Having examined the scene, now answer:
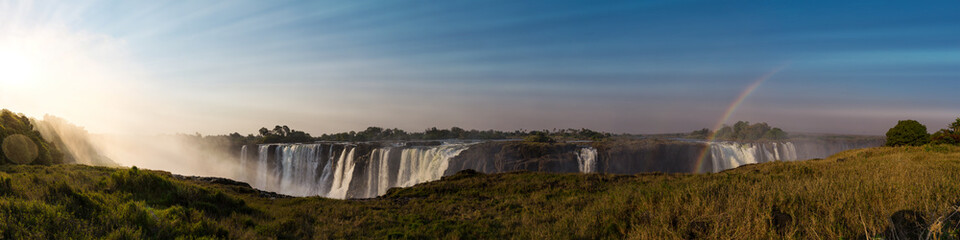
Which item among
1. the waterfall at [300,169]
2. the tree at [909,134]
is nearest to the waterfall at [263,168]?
the waterfall at [300,169]

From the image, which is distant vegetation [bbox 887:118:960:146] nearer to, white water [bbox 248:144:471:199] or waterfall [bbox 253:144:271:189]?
white water [bbox 248:144:471:199]

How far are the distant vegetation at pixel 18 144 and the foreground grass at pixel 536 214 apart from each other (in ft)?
44.2

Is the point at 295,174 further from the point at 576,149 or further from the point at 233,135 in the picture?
the point at 233,135

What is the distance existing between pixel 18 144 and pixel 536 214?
25.7m

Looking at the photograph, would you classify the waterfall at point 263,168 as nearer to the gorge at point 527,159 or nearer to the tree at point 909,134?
the gorge at point 527,159

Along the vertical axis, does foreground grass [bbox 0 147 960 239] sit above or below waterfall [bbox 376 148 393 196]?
above

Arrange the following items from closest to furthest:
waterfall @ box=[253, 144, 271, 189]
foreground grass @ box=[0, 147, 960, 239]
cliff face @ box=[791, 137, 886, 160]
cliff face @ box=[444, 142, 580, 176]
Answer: foreground grass @ box=[0, 147, 960, 239] → cliff face @ box=[444, 142, 580, 176] → cliff face @ box=[791, 137, 886, 160] → waterfall @ box=[253, 144, 271, 189]

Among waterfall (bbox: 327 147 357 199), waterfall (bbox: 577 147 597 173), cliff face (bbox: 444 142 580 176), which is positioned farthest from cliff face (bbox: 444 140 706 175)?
waterfall (bbox: 327 147 357 199)

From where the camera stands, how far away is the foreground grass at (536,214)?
534cm


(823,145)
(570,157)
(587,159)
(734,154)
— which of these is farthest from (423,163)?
(823,145)

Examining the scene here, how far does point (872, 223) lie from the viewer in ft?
16.0

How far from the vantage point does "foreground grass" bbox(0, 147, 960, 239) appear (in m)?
5.34

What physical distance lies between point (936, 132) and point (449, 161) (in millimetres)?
31617

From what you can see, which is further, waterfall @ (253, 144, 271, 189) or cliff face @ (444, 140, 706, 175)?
waterfall @ (253, 144, 271, 189)
